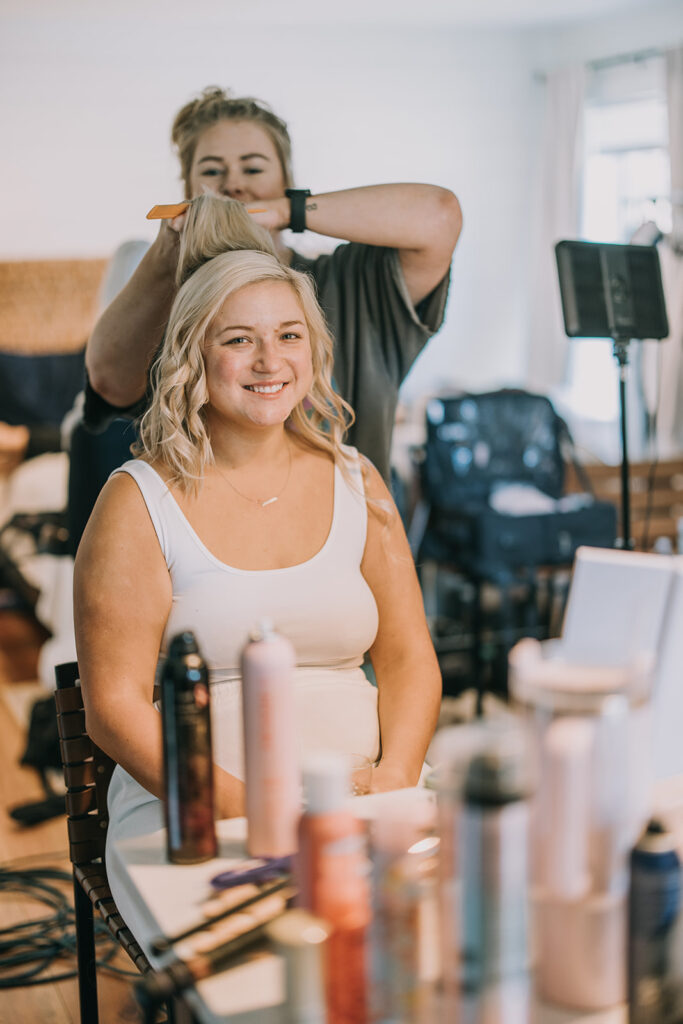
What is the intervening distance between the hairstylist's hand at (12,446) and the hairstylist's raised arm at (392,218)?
3306 mm

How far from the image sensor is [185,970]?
767 mm

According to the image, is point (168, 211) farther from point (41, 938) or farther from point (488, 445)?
point (488, 445)

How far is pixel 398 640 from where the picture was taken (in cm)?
149

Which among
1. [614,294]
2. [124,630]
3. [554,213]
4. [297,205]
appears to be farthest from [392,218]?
[554,213]

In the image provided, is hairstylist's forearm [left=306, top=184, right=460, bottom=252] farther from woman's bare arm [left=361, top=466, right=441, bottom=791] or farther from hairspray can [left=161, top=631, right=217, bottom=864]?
hairspray can [left=161, top=631, right=217, bottom=864]

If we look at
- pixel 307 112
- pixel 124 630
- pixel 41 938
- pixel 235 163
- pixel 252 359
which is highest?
pixel 307 112

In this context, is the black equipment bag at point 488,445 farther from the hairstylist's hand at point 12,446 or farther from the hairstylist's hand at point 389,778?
the hairstylist's hand at point 389,778

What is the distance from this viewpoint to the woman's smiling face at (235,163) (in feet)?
5.36

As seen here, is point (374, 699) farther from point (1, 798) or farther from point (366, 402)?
point (1, 798)

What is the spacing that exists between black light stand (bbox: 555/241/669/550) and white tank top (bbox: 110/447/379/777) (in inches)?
25.1

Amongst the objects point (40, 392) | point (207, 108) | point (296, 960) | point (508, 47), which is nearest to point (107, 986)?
point (296, 960)

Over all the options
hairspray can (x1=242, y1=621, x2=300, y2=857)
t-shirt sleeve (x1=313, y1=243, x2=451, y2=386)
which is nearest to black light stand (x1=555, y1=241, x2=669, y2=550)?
t-shirt sleeve (x1=313, y1=243, x2=451, y2=386)

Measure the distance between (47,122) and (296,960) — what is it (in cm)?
408

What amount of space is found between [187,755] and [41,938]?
141 centimetres
